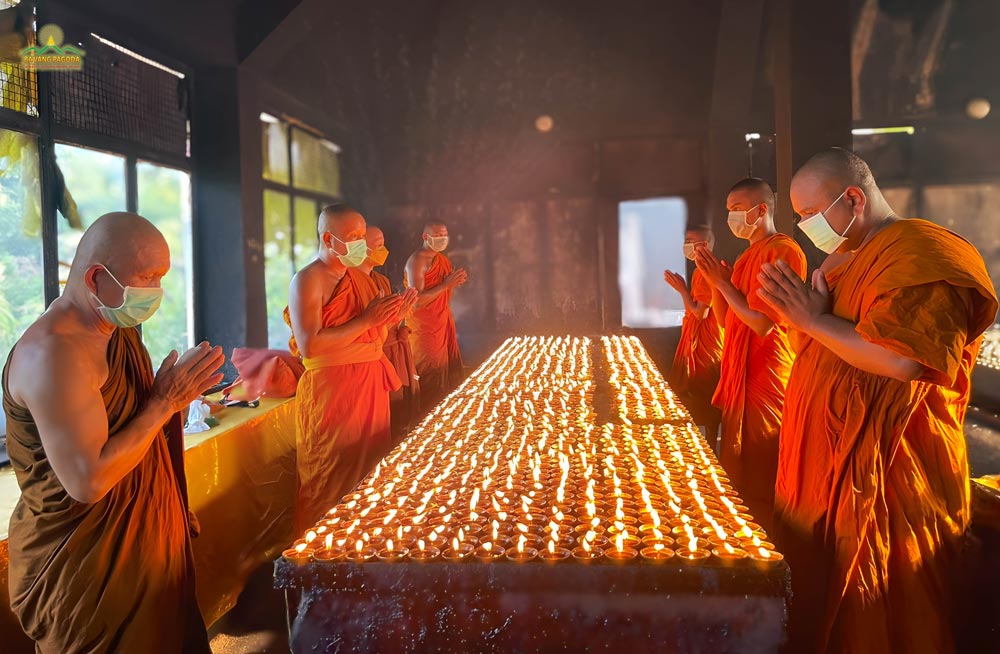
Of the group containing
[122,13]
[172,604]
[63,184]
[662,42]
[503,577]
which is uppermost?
[662,42]

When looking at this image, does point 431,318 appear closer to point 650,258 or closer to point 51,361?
point 650,258

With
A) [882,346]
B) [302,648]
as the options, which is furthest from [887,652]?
[302,648]

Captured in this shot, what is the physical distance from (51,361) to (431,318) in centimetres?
522

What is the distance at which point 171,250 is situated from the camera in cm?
596

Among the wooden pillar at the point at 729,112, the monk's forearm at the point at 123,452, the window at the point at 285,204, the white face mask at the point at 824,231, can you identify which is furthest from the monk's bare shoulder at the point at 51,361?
the wooden pillar at the point at 729,112

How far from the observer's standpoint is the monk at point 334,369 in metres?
3.76

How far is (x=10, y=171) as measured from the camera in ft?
13.4

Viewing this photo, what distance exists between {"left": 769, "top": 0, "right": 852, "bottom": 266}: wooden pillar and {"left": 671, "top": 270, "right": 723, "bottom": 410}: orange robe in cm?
115

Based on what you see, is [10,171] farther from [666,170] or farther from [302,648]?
[666,170]

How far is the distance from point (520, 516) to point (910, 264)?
137 centimetres

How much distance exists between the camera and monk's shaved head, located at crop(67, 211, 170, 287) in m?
1.97

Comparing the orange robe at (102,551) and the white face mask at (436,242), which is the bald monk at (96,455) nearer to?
the orange robe at (102,551)

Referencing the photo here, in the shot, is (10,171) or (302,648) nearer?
(302,648)

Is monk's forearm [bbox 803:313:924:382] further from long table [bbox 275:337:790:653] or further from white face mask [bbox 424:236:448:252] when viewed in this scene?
white face mask [bbox 424:236:448:252]
